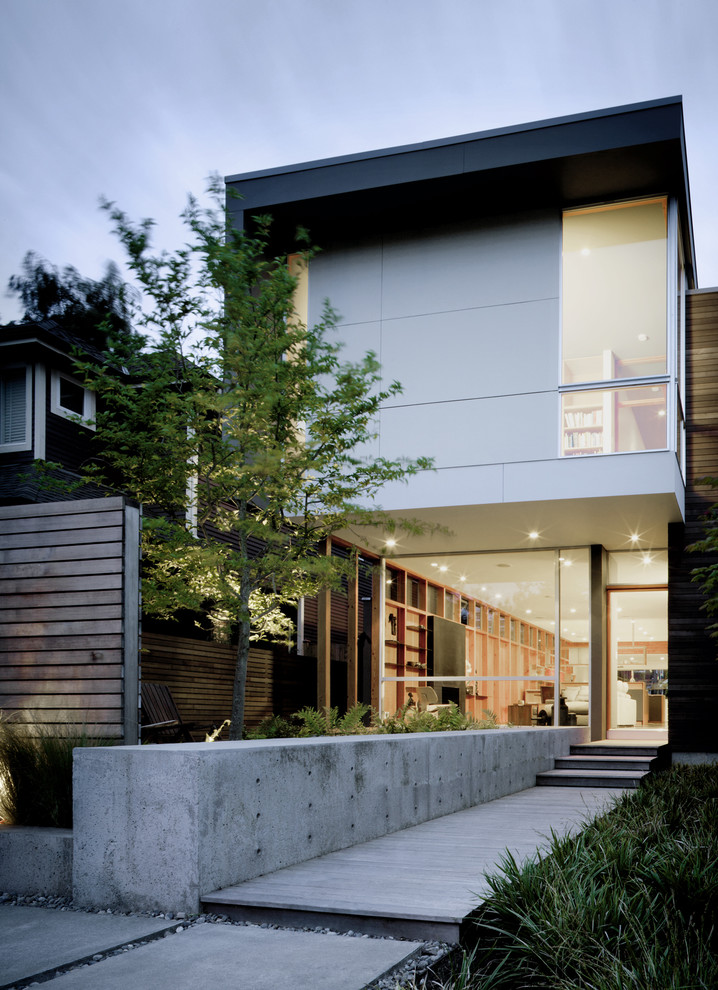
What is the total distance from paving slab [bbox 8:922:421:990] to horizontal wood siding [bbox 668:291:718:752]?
10450 millimetres

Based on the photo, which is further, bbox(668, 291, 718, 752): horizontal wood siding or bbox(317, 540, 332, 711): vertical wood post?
bbox(317, 540, 332, 711): vertical wood post

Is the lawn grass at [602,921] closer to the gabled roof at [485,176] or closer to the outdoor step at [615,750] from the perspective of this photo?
the outdoor step at [615,750]

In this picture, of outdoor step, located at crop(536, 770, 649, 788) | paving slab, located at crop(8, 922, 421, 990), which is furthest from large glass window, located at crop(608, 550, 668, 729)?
paving slab, located at crop(8, 922, 421, 990)

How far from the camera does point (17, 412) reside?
13469 millimetres

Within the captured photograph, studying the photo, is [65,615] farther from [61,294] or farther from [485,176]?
[61,294]

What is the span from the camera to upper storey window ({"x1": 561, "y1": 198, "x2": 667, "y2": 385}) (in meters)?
11.8

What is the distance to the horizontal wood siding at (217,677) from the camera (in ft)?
41.8

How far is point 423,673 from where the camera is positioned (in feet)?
48.4

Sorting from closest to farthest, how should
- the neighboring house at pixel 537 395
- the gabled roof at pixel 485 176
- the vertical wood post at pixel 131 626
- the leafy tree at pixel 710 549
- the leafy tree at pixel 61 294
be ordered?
the vertical wood post at pixel 131 626 → the leafy tree at pixel 710 549 → the gabled roof at pixel 485 176 → the neighboring house at pixel 537 395 → the leafy tree at pixel 61 294

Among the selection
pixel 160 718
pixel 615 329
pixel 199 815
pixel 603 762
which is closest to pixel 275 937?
pixel 199 815

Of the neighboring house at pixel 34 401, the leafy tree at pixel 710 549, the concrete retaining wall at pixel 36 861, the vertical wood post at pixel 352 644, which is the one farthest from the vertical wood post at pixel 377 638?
the concrete retaining wall at pixel 36 861

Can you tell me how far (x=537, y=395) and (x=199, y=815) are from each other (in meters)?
8.84

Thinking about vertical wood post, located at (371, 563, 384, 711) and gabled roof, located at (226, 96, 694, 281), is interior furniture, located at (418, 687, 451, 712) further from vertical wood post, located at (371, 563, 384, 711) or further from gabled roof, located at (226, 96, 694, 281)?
gabled roof, located at (226, 96, 694, 281)

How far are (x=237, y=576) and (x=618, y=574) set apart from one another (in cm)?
715
